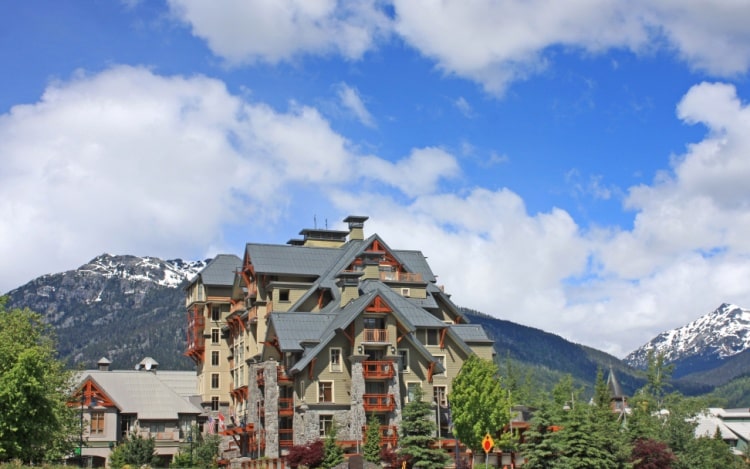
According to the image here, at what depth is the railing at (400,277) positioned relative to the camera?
284 feet

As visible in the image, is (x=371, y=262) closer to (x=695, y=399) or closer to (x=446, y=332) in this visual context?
(x=446, y=332)

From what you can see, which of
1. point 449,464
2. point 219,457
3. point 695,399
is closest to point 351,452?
point 449,464

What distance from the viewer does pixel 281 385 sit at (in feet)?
254

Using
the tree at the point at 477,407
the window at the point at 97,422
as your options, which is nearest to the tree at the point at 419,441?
the tree at the point at 477,407

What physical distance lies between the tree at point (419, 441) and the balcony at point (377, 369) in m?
12.6

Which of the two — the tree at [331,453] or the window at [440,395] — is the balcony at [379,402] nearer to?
the tree at [331,453]

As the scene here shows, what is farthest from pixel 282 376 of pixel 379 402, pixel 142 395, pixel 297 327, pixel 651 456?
pixel 142 395

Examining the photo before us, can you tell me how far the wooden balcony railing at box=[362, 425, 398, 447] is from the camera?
7088 cm

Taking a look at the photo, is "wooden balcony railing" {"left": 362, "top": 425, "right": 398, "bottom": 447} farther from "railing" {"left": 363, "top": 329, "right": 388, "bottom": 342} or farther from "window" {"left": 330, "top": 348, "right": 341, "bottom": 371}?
"railing" {"left": 363, "top": 329, "right": 388, "bottom": 342}

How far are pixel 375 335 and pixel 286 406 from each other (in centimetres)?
962

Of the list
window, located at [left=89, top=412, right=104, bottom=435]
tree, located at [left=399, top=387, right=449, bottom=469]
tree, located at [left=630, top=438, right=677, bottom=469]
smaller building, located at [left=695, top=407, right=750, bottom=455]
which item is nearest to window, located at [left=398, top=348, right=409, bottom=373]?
tree, located at [left=399, top=387, right=449, bottom=469]

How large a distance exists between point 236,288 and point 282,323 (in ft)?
73.7

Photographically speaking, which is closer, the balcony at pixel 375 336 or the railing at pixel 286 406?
the balcony at pixel 375 336

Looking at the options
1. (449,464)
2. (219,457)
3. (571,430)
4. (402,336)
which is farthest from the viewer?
(219,457)
